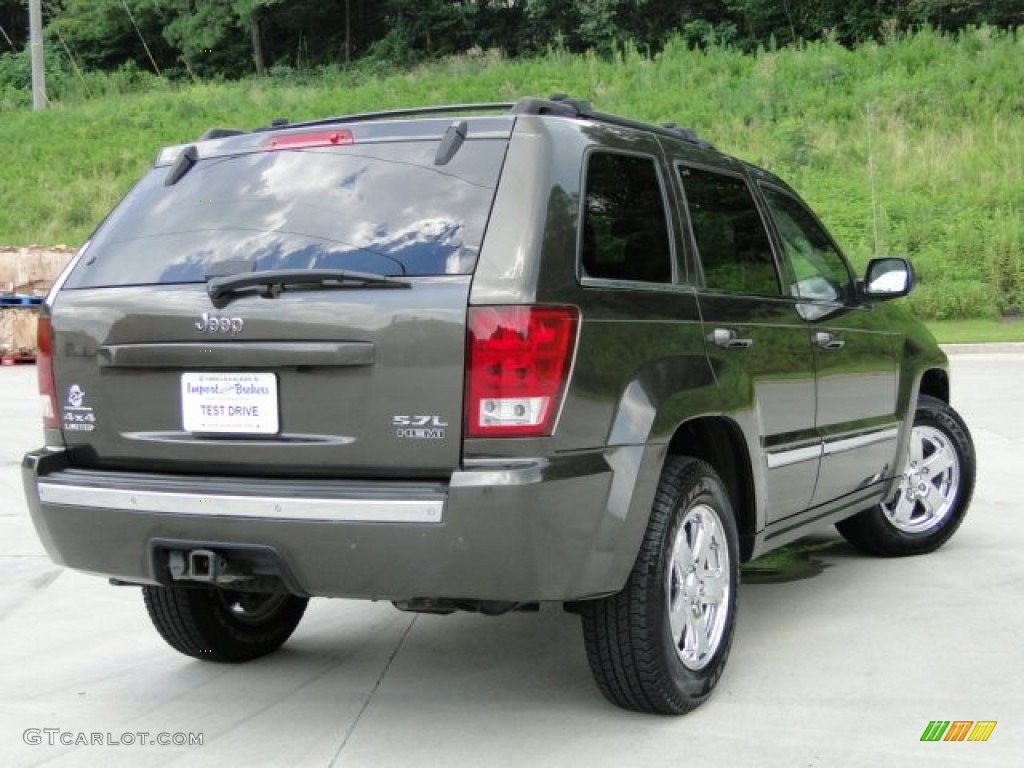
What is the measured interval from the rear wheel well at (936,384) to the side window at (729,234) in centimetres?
189

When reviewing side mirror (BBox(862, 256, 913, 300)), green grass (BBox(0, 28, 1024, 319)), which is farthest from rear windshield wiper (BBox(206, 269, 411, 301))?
green grass (BBox(0, 28, 1024, 319))

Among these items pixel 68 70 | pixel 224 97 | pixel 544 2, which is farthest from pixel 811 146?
pixel 68 70

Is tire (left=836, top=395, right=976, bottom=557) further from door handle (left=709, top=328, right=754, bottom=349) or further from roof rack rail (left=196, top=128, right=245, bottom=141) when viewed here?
roof rack rail (left=196, top=128, right=245, bottom=141)

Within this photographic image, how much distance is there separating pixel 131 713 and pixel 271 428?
1.28 m

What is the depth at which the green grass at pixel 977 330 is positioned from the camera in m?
18.8

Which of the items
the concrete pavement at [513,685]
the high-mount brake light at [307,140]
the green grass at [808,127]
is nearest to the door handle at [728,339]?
the concrete pavement at [513,685]

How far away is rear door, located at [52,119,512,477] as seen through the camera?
3.53 meters

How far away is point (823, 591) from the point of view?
5.72 m

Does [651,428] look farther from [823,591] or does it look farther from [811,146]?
[811,146]

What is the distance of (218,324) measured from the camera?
3738 millimetres

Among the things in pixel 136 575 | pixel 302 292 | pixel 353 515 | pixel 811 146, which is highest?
pixel 302 292

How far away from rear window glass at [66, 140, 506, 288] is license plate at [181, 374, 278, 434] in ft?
1.09

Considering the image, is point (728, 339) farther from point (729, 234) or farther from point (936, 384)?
point (936, 384)

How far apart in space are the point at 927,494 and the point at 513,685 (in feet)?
9.42
